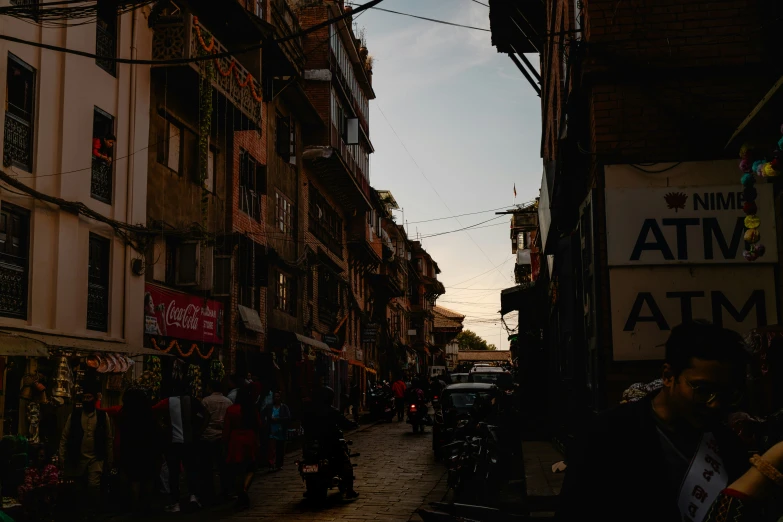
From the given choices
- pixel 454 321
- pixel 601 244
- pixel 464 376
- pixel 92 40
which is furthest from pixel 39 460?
pixel 454 321

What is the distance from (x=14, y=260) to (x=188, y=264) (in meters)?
6.51

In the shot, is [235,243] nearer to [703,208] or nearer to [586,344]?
[586,344]

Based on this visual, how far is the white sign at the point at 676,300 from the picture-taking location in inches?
419

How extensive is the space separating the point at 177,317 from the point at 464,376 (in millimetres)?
11812

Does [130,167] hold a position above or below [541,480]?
above

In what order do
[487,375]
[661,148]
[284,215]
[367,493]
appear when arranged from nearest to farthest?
[661,148], [367,493], [487,375], [284,215]

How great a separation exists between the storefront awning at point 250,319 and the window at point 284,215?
14.8 ft

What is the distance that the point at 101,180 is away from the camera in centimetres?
1783

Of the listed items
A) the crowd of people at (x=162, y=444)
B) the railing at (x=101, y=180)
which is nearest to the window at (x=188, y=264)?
the railing at (x=101, y=180)

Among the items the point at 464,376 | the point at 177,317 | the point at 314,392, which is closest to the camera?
the point at 314,392

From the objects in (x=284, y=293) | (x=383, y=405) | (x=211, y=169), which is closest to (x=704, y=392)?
(x=211, y=169)

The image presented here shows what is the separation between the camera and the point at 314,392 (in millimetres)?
12211

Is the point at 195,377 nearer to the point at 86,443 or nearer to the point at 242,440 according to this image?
the point at 86,443

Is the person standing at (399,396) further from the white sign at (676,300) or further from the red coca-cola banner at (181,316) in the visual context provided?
the white sign at (676,300)
